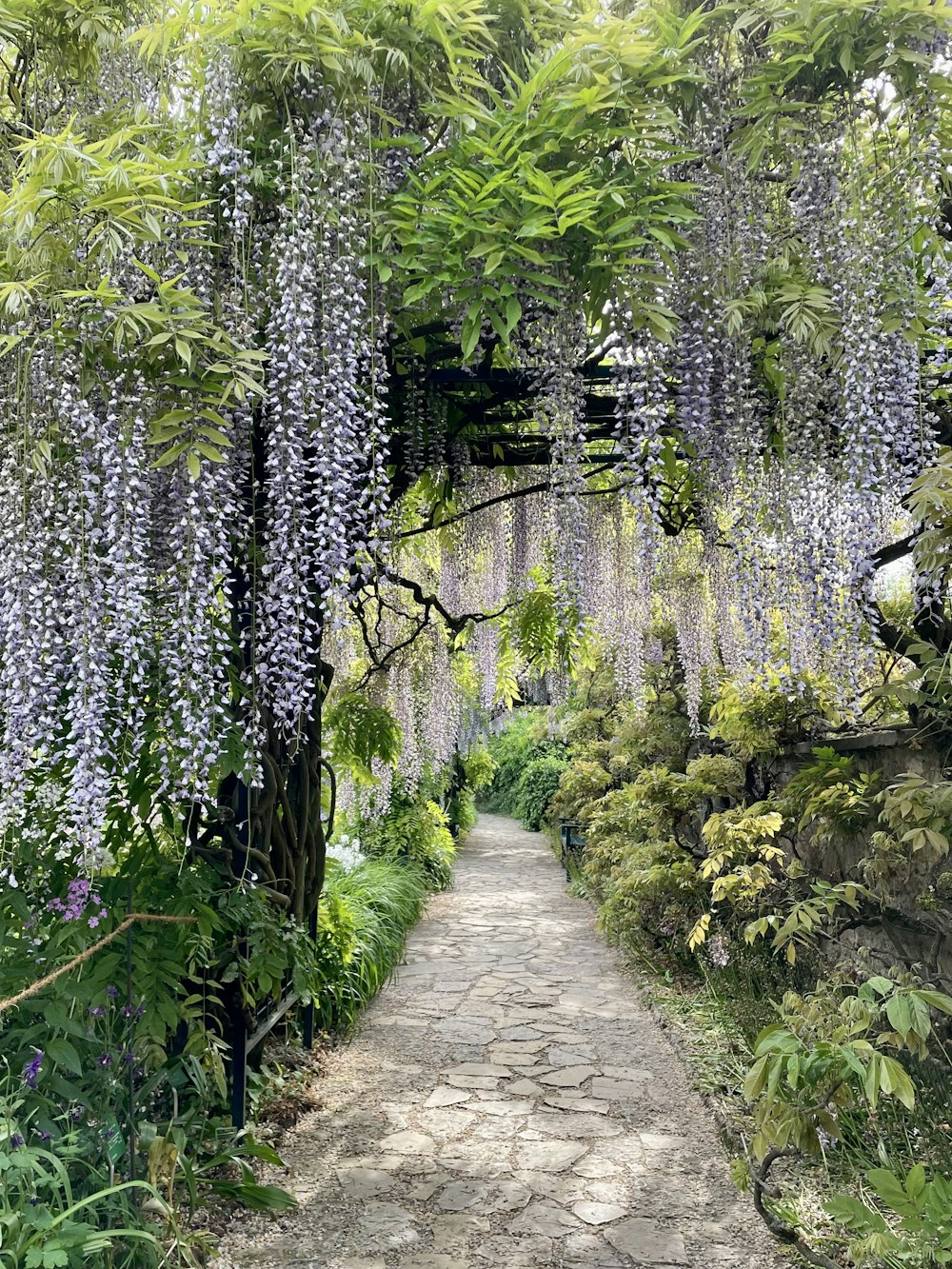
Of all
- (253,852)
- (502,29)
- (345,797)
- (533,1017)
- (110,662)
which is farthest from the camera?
(345,797)

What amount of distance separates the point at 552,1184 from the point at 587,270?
10.1 ft

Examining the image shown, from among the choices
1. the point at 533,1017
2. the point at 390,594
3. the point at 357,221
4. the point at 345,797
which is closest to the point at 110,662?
the point at 357,221

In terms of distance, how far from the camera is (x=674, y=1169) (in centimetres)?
351

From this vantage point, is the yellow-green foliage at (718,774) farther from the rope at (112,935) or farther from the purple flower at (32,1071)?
the purple flower at (32,1071)

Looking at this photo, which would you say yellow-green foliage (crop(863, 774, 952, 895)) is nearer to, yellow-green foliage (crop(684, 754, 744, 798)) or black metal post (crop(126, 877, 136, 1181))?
yellow-green foliage (crop(684, 754, 744, 798))

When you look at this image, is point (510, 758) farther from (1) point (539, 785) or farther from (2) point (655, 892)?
(2) point (655, 892)

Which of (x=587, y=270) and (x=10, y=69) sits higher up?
(x=10, y=69)

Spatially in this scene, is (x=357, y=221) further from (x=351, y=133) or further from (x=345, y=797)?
(x=345, y=797)

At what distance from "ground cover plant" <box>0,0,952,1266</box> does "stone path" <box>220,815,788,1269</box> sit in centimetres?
45

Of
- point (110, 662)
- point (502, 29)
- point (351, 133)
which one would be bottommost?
point (110, 662)

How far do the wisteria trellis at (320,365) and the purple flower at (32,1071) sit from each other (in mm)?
534

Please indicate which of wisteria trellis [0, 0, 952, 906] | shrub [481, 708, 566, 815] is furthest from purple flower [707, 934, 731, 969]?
shrub [481, 708, 566, 815]

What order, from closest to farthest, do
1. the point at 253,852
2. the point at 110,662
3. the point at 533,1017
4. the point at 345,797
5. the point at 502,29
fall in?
the point at 110,662 < the point at 502,29 < the point at 253,852 < the point at 533,1017 < the point at 345,797

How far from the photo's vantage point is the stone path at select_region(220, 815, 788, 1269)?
9.76 feet
